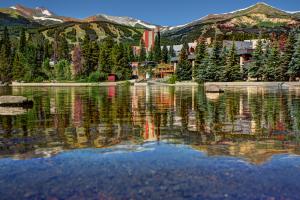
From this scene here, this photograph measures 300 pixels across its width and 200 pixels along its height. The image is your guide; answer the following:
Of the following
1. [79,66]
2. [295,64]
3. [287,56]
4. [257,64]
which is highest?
[79,66]

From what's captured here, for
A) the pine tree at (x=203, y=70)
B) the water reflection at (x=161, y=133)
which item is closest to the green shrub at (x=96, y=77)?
the pine tree at (x=203, y=70)

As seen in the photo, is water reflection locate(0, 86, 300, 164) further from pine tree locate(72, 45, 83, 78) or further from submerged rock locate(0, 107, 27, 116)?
pine tree locate(72, 45, 83, 78)

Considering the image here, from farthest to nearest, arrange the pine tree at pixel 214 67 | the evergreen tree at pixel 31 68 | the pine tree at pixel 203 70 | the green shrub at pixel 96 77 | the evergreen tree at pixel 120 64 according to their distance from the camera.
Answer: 1. the evergreen tree at pixel 31 68
2. the evergreen tree at pixel 120 64
3. the green shrub at pixel 96 77
4. the pine tree at pixel 203 70
5. the pine tree at pixel 214 67

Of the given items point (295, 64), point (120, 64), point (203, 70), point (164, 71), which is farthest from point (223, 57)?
point (164, 71)

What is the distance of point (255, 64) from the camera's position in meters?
94.9

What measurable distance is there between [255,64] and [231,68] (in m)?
5.54

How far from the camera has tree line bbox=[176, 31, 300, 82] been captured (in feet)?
286

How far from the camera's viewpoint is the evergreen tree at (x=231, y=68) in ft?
309

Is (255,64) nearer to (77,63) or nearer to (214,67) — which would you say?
(214,67)

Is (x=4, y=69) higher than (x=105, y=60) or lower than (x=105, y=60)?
lower

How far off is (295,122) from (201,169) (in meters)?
11.1

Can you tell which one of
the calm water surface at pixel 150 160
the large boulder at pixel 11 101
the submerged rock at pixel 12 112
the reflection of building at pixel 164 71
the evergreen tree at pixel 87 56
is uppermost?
the evergreen tree at pixel 87 56

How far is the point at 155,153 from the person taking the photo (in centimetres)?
1288

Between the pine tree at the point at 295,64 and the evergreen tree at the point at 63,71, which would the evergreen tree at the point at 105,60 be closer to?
the evergreen tree at the point at 63,71
